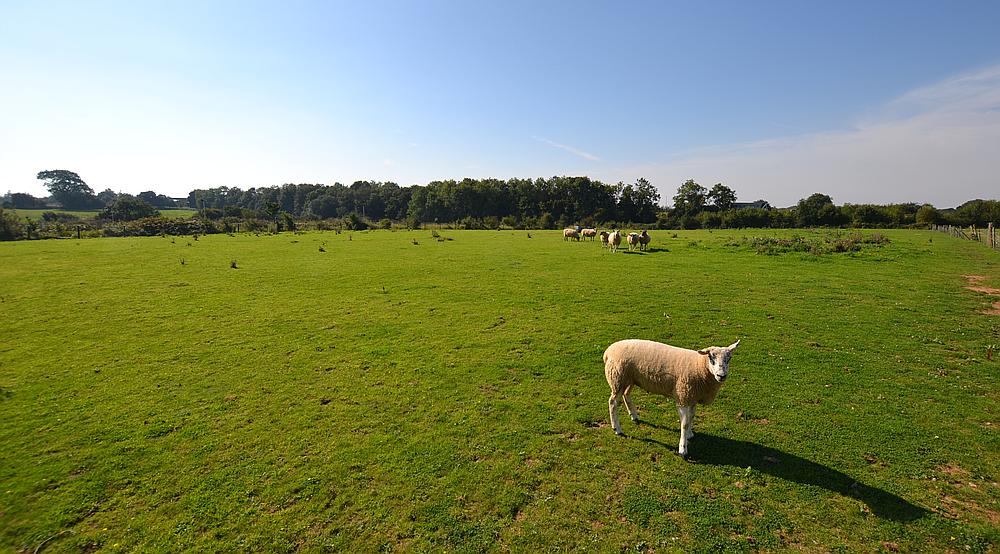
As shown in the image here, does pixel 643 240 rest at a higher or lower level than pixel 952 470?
higher

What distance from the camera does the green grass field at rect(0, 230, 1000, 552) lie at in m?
5.42

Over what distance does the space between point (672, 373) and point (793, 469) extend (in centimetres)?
231

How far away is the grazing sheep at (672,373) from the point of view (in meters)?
6.70

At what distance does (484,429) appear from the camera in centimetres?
770

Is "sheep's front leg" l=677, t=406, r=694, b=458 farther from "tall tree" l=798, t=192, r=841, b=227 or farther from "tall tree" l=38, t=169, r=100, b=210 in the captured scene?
"tall tree" l=38, t=169, r=100, b=210

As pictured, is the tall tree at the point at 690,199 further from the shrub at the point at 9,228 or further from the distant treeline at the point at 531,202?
the shrub at the point at 9,228

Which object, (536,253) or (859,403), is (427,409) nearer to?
(859,403)

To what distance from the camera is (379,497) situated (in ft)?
19.5

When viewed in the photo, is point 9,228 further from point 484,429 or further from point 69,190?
point 69,190

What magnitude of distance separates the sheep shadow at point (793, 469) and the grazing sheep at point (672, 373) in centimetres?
37

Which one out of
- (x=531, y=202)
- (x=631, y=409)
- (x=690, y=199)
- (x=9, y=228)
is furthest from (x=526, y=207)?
(x=631, y=409)

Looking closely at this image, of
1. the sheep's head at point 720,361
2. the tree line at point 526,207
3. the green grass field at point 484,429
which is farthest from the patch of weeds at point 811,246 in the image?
the tree line at point 526,207

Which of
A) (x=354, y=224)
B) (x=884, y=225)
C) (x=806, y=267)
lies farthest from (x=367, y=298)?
(x=884, y=225)

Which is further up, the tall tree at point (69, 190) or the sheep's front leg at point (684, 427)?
the tall tree at point (69, 190)
